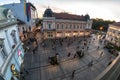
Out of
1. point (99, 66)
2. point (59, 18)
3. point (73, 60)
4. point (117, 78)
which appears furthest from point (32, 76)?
point (59, 18)

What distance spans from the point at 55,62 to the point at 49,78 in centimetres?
485

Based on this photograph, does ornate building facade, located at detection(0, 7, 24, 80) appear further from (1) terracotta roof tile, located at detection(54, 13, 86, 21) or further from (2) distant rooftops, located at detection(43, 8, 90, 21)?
(1) terracotta roof tile, located at detection(54, 13, 86, 21)

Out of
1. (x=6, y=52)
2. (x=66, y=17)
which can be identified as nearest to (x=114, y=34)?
(x=66, y=17)

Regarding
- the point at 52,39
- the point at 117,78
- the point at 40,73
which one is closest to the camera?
the point at 117,78

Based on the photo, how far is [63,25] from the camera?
41656 mm

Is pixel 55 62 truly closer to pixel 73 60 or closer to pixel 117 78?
pixel 73 60

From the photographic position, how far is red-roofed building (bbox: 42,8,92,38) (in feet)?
124

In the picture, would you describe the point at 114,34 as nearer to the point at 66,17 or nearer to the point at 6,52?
the point at 66,17

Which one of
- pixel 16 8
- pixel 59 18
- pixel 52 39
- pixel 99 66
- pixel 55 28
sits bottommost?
pixel 99 66

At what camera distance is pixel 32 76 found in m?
16.2

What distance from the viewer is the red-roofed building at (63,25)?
37875 mm

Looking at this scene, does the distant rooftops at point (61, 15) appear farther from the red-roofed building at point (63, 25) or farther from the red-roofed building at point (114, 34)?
the red-roofed building at point (114, 34)

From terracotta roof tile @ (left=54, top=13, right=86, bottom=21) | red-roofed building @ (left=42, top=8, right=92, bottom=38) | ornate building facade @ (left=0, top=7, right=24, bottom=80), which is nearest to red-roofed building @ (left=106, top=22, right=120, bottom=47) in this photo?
red-roofed building @ (left=42, top=8, right=92, bottom=38)

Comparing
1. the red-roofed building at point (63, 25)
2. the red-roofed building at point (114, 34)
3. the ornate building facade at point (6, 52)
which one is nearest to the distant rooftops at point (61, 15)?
the red-roofed building at point (63, 25)
